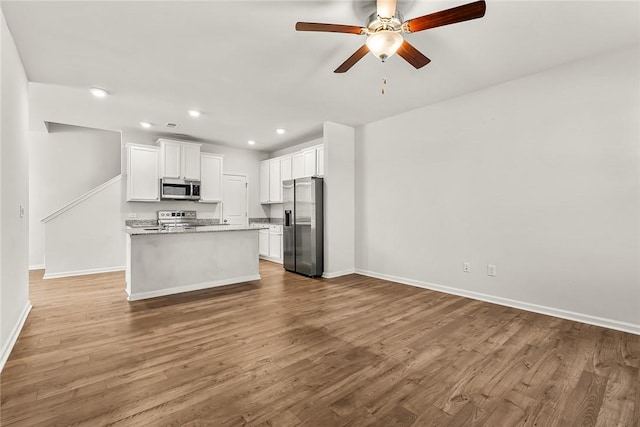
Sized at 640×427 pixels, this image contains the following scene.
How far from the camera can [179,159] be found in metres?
5.90

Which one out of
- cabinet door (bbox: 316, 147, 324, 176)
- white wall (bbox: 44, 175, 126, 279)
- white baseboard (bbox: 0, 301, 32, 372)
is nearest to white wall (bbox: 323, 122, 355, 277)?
cabinet door (bbox: 316, 147, 324, 176)

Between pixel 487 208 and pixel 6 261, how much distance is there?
196 inches

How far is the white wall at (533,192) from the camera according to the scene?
2846 mm

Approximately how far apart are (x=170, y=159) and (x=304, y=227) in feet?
10.1

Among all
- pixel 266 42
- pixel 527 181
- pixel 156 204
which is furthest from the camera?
pixel 156 204

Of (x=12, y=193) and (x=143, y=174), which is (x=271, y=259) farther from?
(x=12, y=193)

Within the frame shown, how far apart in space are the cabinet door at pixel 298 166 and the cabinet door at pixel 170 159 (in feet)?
7.66

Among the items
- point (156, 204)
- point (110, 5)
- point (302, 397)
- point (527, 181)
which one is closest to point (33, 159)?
point (156, 204)

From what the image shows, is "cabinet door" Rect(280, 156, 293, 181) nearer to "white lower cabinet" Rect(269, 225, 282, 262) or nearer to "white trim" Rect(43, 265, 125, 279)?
"white lower cabinet" Rect(269, 225, 282, 262)

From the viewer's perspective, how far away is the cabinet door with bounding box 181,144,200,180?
19.6 feet

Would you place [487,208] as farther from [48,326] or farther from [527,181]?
[48,326]

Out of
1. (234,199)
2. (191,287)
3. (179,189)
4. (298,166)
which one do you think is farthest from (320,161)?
(191,287)

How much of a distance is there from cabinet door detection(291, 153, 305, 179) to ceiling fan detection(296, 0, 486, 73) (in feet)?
12.3

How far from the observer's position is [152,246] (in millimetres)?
3893
